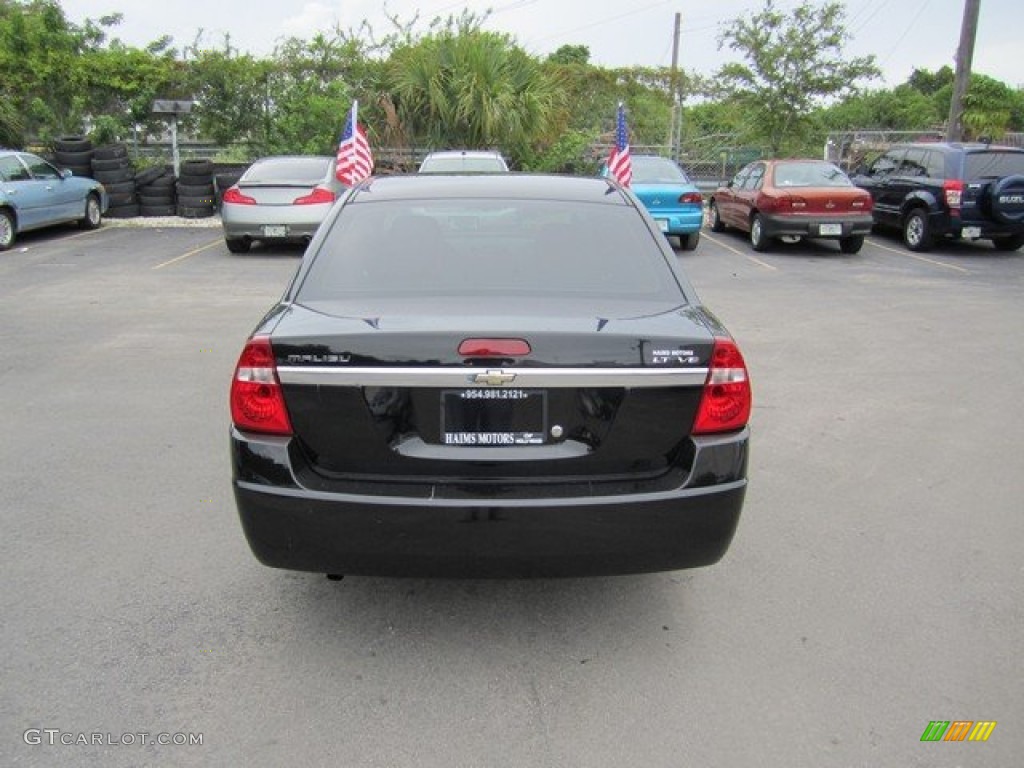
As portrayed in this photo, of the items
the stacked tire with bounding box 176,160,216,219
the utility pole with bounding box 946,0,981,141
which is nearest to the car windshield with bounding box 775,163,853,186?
the utility pole with bounding box 946,0,981,141

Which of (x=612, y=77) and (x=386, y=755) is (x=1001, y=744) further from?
(x=612, y=77)

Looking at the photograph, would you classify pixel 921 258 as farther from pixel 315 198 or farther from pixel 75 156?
pixel 75 156

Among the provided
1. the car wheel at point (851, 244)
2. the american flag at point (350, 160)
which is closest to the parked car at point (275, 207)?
the american flag at point (350, 160)

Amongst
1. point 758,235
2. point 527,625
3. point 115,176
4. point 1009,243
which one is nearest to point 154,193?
point 115,176

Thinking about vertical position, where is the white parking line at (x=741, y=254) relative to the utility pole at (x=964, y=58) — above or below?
below

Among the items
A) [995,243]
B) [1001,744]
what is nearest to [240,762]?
[1001,744]

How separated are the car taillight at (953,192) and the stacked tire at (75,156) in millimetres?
15773

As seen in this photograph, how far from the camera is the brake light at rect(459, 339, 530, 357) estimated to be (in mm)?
2904

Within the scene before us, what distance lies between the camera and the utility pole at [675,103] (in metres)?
22.4

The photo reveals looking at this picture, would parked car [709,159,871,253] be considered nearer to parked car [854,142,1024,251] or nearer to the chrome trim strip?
parked car [854,142,1024,251]

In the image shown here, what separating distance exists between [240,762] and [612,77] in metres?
28.0

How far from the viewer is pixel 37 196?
14.4m

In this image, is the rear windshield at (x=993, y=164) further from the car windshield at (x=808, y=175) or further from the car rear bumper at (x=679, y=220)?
the car rear bumper at (x=679, y=220)

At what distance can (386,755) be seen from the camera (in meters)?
2.70
